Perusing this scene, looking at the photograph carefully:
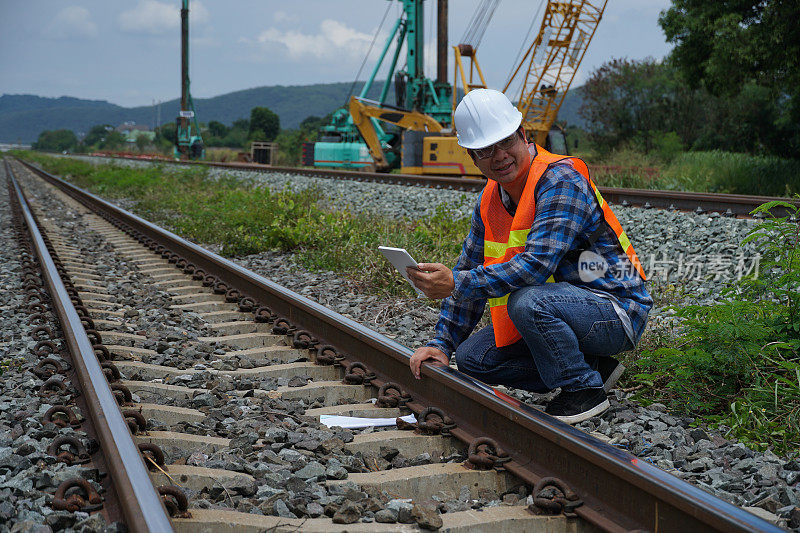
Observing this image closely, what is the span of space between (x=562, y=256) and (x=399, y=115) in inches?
849

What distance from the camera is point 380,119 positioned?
24.8 metres

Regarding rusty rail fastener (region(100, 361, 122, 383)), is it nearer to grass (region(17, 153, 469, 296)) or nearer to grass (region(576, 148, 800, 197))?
grass (region(17, 153, 469, 296))

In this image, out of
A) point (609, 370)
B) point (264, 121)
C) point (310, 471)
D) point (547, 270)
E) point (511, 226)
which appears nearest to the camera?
point (310, 471)

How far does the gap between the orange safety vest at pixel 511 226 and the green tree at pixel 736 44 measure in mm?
13625

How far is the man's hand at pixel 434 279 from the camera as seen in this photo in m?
3.11

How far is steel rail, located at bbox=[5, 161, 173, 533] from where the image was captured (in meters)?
2.02

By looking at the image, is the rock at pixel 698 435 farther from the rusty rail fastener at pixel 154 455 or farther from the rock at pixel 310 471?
the rusty rail fastener at pixel 154 455

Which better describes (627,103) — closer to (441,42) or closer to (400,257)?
(441,42)

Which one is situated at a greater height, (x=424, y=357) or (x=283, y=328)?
(x=424, y=357)

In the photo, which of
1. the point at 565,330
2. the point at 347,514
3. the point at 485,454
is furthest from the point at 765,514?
the point at 347,514

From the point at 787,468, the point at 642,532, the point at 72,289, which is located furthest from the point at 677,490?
the point at 72,289

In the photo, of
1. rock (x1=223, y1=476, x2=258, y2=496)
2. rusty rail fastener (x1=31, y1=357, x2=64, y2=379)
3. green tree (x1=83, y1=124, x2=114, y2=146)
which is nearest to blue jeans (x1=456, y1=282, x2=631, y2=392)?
rock (x1=223, y1=476, x2=258, y2=496)

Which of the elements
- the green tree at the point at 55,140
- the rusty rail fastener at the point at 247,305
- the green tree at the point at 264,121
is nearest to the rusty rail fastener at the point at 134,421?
the rusty rail fastener at the point at 247,305

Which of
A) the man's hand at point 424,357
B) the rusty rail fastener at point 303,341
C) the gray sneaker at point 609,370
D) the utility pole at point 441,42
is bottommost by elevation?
the rusty rail fastener at point 303,341
